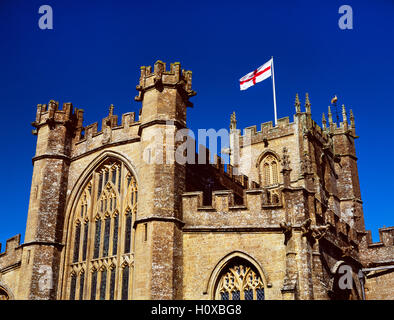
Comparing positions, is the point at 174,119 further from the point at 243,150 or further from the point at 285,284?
the point at 243,150

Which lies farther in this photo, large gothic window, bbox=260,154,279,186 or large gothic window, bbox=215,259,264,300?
large gothic window, bbox=260,154,279,186

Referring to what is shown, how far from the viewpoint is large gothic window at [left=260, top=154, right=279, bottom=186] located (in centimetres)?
3759

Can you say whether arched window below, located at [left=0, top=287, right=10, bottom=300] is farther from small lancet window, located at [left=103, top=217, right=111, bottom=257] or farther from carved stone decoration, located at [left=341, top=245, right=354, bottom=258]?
carved stone decoration, located at [left=341, top=245, right=354, bottom=258]

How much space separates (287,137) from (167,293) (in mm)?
20655

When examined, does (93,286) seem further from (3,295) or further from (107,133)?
(107,133)

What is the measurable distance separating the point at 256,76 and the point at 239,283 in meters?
18.0

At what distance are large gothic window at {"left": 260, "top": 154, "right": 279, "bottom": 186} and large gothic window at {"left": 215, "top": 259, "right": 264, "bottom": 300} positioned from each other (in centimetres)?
1816

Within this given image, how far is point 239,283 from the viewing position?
766 inches

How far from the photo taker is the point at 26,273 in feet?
72.7

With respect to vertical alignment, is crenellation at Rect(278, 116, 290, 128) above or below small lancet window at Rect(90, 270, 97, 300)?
above

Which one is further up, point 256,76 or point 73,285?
point 256,76

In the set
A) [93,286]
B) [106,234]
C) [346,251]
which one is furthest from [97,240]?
[346,251]

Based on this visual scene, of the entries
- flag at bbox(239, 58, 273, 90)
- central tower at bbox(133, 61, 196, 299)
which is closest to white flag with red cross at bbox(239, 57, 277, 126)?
flag at bbox(239, 58, 273, 90)

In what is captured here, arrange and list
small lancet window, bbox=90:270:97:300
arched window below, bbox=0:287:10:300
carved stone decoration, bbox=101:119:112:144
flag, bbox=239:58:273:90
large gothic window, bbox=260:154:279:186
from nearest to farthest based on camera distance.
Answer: small lancet window, bbox=90:270:97:300 → carved stone decoration, bbox=101:119:112:144 → arched window below, bbox=0:287:10:300 → flag, bbox=239:58:273:90 → large gothic window, bbox=260:154:279:186
